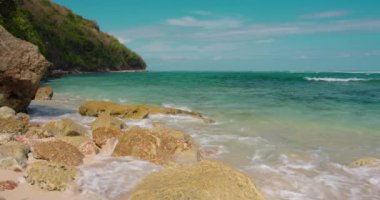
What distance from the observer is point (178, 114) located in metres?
22.2

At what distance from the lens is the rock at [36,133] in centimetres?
1318

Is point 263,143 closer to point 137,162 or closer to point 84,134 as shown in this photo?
point 137,162

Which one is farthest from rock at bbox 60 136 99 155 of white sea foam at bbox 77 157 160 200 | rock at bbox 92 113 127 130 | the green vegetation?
the green vegetation

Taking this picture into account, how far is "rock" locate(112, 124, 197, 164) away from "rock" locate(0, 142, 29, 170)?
8.29ft

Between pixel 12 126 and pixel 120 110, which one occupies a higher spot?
pixel 12 126

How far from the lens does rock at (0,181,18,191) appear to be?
8042mm

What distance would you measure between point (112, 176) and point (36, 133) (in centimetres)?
516

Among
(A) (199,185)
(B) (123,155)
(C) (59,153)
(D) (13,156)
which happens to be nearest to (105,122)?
(B) (123,155)

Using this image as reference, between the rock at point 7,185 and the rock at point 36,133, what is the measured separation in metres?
4.94

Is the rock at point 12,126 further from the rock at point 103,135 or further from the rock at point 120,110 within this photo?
the rock at point 120,110

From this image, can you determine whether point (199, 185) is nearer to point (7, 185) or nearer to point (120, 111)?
point (7, 185)

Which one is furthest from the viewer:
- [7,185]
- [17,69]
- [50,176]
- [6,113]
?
[17,69]

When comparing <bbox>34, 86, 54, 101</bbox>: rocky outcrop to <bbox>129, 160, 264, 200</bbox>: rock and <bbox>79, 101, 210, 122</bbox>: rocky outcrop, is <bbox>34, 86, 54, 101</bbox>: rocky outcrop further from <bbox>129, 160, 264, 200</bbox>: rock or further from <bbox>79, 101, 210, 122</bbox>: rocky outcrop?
<bbox>129, 160, 264, 200</bbox>: rock

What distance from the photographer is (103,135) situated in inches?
508
